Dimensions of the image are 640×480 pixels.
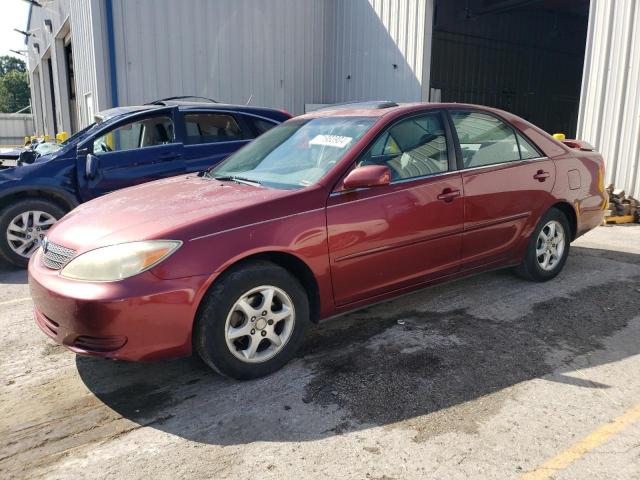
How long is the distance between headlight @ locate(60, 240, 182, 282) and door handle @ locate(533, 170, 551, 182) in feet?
10.1

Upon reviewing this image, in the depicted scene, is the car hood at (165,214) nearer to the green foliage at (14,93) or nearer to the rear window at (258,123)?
the rear window at (258,123)

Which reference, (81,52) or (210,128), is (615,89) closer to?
(210,128)

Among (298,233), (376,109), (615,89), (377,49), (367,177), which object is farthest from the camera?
(377,49)

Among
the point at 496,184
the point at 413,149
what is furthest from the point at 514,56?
the point at 413,149

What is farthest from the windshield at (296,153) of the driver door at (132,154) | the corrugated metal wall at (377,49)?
the corrugated metal wall at (377,49)

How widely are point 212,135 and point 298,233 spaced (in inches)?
152

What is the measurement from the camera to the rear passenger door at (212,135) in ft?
20.8

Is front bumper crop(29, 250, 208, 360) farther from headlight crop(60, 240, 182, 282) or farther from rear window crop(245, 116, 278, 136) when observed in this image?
rear window crop(245, 116, 278, 136)

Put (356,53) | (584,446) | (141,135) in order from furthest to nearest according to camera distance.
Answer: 1. (356,53)
2. (141,135)
3. (584,446)

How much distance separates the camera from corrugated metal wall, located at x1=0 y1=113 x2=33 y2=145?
42.5 m

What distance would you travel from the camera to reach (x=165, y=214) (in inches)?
120

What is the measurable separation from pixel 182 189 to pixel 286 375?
146cm

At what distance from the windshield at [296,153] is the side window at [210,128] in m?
2.36

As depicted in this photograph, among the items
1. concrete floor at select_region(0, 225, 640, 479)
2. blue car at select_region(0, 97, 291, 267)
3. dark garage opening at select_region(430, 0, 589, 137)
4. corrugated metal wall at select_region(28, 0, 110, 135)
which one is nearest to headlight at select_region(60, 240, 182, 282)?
concrete floor at select_region(0, 225, 640, 479)
